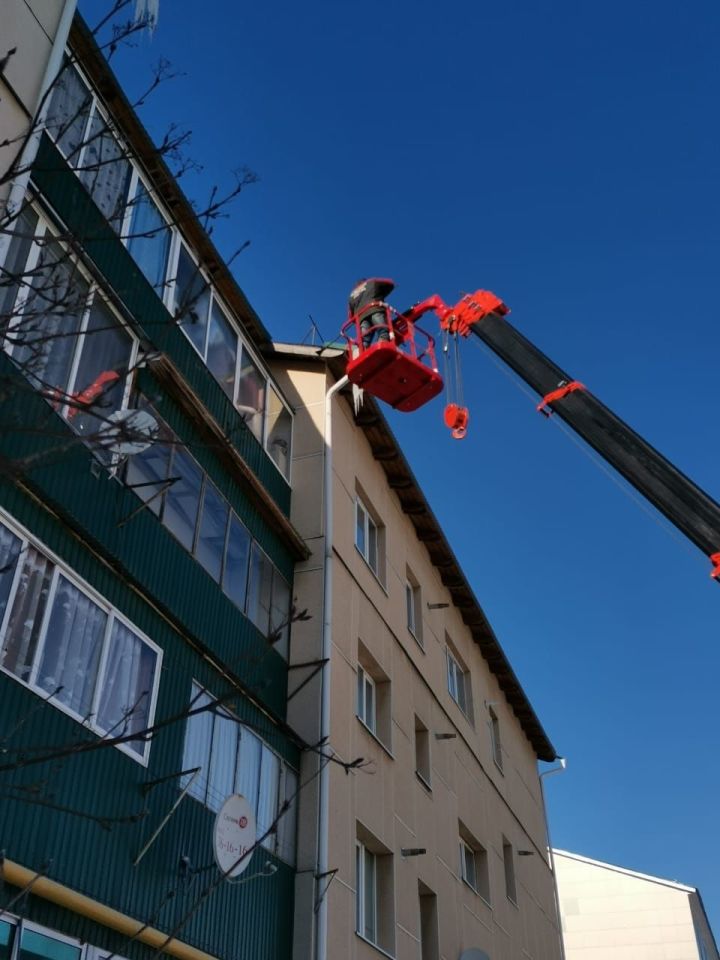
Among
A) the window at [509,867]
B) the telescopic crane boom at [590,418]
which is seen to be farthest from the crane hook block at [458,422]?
the window at [509,867]

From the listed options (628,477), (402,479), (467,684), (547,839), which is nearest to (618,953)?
(547,839)

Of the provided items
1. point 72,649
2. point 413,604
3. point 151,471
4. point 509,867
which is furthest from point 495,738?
point 72,649

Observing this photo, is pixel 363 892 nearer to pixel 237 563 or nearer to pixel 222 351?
pixel 237 563

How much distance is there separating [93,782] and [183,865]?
2.03 meters

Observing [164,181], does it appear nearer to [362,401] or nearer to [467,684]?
[362,401]

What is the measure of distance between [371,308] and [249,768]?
26.9 feet

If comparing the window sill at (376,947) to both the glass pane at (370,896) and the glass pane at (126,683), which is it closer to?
the glass pane at (370,896)

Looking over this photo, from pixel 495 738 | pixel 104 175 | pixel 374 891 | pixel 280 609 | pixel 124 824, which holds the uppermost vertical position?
pixel 495 738

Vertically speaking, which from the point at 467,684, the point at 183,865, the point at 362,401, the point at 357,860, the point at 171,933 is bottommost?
the point at 171,933

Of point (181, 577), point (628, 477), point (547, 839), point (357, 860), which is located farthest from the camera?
point (547, 839)

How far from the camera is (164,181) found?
14.8m

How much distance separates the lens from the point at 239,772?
13.8 metres

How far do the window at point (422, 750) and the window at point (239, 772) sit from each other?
586 cm

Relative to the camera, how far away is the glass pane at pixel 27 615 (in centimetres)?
967
